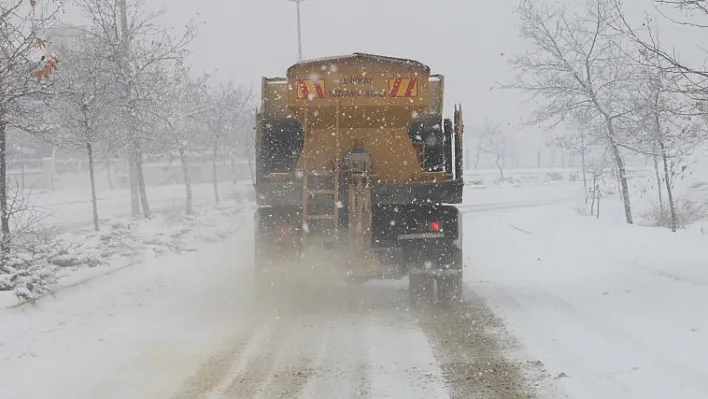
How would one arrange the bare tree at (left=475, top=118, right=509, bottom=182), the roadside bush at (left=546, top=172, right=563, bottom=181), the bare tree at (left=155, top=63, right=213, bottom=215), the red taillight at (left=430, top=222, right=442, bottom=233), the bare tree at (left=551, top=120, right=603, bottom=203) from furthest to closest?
the bare tree at (left=475, top=118, right=509, bottom=182)
the roadside bush at (left=546, top=172, right=563, bottom=181)
the bare tree at (left=551, top=120, right=603, bottom=203)
the bare tree at (left=155, top=63, right=213, bottom=215)
the red taillight at (left=430, top=222, right=442, bottom=233)

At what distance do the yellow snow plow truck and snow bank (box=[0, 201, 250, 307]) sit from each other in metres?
2.91

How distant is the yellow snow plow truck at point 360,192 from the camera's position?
25.2 feet

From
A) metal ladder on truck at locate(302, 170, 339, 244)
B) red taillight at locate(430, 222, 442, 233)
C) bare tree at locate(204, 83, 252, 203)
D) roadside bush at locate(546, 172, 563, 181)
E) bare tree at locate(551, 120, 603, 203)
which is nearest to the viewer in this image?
metal ladder on truck at locate(302, 170, 339, 244)

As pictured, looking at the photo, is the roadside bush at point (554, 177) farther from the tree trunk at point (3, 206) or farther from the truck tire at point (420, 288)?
the tree trunk at point (3, 206)

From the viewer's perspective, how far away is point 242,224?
21281 millimetres

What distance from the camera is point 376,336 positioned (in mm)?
6609

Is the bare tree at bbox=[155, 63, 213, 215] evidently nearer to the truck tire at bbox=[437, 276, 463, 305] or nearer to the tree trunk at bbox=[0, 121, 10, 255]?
the tree trunk at bbox=[0, 121, 10, 255]

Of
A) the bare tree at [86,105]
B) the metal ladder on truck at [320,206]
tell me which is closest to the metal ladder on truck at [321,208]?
the metal ladder on truck at [320,206]

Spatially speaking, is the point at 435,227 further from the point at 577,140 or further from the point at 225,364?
the point at 577,140

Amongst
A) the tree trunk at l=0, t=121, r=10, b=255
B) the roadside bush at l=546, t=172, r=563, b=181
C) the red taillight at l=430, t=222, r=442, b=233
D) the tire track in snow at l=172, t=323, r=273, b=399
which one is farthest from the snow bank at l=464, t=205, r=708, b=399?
the roadside bush at l=546, t=172, r=563, b=181

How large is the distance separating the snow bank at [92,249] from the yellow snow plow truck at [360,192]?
291cm

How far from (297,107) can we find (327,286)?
2951 millimetres

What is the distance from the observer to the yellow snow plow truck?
25.2 feet

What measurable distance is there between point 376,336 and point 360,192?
5.94ft
